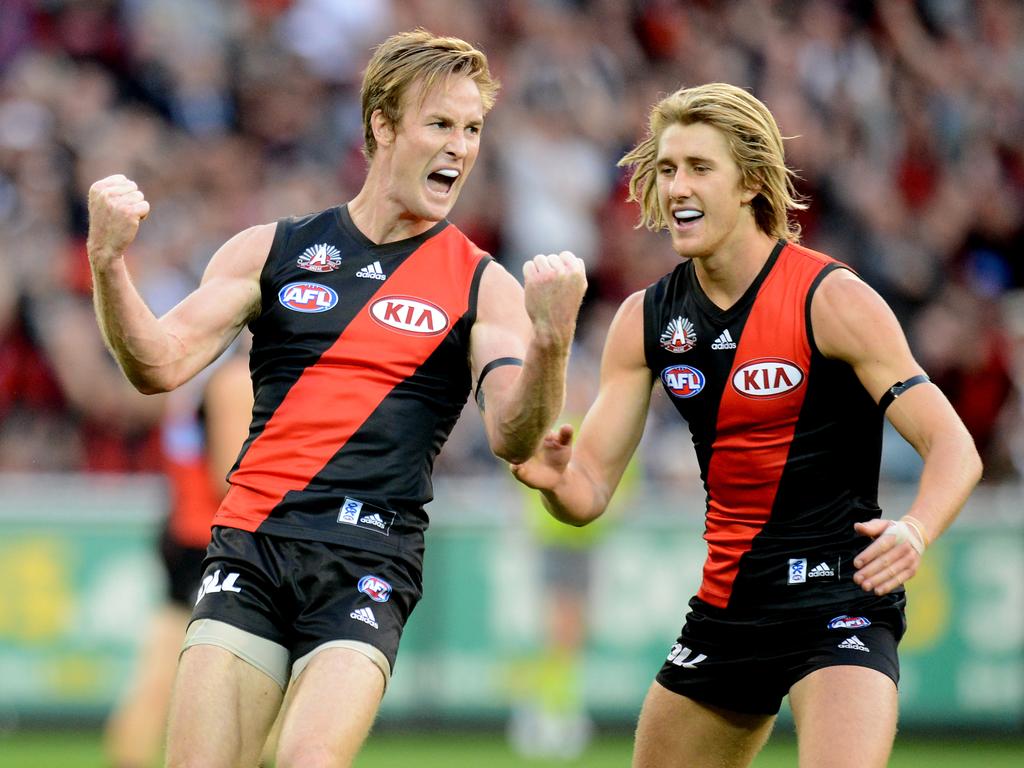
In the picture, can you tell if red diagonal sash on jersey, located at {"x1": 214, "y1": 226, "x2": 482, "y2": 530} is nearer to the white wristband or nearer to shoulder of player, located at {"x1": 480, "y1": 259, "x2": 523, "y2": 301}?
shoulder of player, located at {"x1": 480, "y1": 259, "x2": 523, "y2": 301}

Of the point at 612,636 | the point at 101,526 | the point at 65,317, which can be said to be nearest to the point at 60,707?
the point at 101,526

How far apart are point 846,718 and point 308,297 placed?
2.28 m

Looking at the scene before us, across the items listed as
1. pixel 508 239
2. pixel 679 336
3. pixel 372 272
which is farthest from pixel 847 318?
pixel 508 239

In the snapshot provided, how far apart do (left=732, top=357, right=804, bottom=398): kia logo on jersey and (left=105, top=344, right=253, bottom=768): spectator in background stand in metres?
3.13

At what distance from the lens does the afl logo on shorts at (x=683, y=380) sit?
6.09 m

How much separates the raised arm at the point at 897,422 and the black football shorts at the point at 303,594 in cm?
154

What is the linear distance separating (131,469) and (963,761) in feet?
21.5

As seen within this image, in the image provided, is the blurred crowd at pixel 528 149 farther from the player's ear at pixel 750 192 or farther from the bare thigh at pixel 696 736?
the bare thigh at pixel 696 736

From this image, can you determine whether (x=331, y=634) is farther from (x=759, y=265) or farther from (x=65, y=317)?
(x=65, y=317)

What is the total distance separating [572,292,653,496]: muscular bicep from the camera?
248 inches

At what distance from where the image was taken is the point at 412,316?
583 centimetres

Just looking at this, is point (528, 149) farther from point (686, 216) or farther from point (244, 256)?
point (244, 256)

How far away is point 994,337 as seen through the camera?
48.6 ft

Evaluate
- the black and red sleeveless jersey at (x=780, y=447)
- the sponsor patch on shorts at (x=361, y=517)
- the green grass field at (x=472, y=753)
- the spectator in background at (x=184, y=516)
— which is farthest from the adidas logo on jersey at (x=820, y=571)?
the green grass field at (x=472, y=753)
